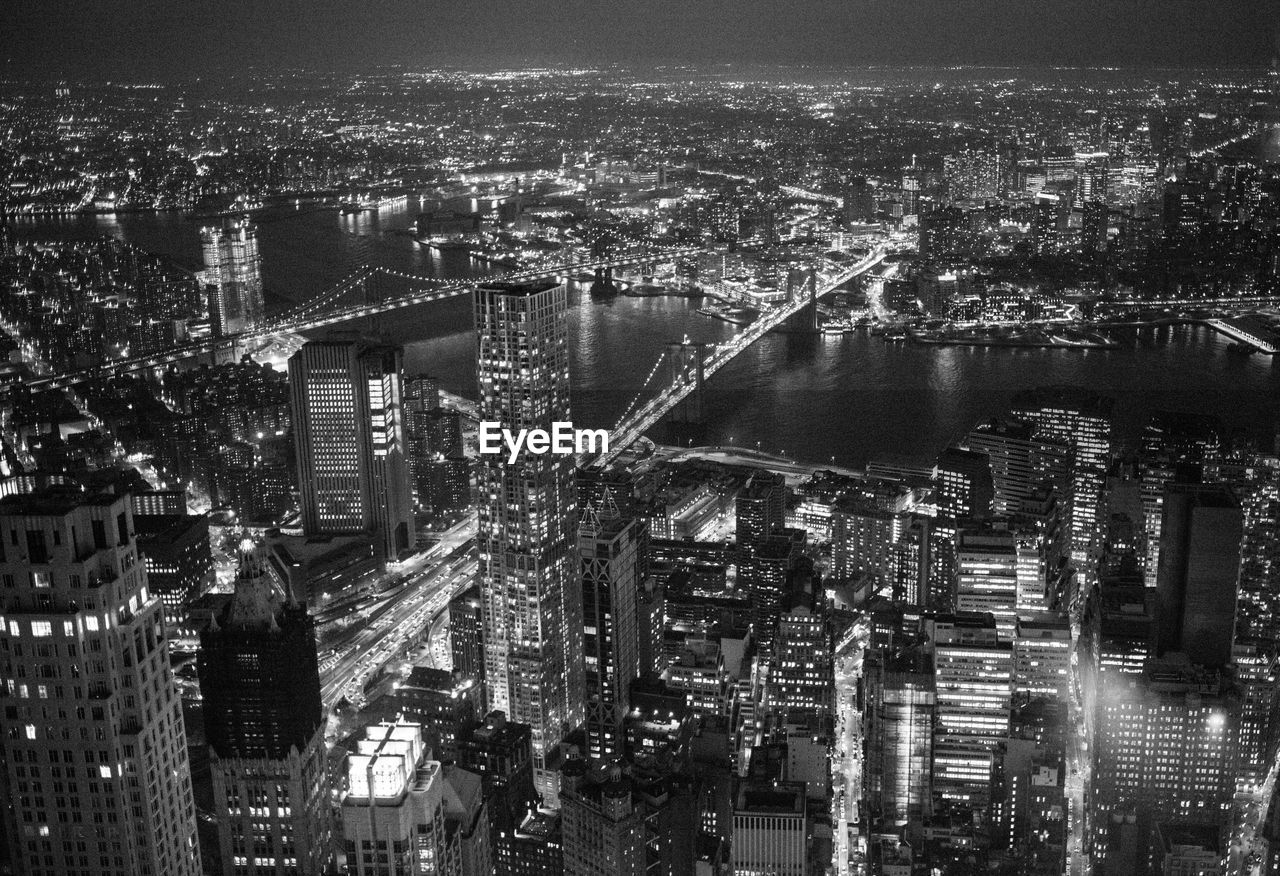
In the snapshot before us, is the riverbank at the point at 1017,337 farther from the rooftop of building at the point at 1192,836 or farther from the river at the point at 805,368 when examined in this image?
the rooftop of building at the point at 1192,836

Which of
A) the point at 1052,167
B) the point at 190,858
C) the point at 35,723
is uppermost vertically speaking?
the point at 1052,167

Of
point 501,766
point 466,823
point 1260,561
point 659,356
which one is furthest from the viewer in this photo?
point 659,356

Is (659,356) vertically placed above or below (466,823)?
above

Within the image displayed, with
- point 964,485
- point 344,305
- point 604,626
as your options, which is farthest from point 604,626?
point 964,485

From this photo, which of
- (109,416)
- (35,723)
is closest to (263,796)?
(35,723)

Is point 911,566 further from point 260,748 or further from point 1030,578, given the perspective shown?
point 260,748

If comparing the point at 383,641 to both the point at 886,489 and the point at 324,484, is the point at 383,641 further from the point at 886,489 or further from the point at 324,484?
the point at 886,489

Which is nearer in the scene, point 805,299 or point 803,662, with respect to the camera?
point 803,662

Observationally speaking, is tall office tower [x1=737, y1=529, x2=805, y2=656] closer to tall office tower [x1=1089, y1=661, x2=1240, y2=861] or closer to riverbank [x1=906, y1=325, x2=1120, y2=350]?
tall office tower [x1=1089, y1=661, x2=1240, y2=861]
